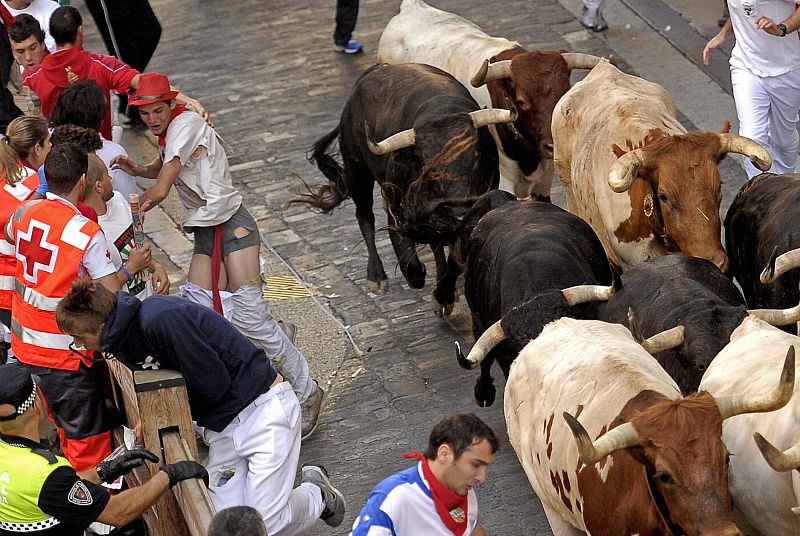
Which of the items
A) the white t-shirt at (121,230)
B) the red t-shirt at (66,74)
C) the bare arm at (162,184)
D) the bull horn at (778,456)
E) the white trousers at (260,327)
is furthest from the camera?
the red t-shirt at (66,74)

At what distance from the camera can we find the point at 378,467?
7.35 m

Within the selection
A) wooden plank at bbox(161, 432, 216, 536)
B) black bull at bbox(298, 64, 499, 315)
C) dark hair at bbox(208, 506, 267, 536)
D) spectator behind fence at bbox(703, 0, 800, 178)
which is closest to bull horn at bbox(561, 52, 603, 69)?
black bull at bbox(298, 64, 499, 315)

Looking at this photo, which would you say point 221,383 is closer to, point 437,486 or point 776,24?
point 437,486

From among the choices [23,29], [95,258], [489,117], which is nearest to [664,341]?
[95,258]

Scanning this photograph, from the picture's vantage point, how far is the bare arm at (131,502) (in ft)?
15.9

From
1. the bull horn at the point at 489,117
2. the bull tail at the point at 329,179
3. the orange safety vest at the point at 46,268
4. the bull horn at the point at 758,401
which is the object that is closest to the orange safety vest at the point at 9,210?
the orange safety vest at the point at 46,268

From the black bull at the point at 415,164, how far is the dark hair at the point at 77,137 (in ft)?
7.95

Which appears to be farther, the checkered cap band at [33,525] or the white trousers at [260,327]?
the white trousers at [260,327]

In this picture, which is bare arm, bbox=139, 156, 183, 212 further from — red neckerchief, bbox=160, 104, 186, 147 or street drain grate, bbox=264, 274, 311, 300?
street drain grate, bbox=264, 274, 311, 300

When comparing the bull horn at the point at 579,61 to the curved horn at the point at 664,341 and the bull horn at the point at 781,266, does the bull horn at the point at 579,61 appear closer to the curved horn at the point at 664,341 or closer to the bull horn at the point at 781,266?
the bull horn at the point at 781,266

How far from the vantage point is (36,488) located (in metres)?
4.60

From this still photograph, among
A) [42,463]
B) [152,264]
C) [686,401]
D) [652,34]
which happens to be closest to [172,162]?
[152,264]

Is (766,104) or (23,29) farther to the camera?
(766,104)

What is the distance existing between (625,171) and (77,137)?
3.08 m
